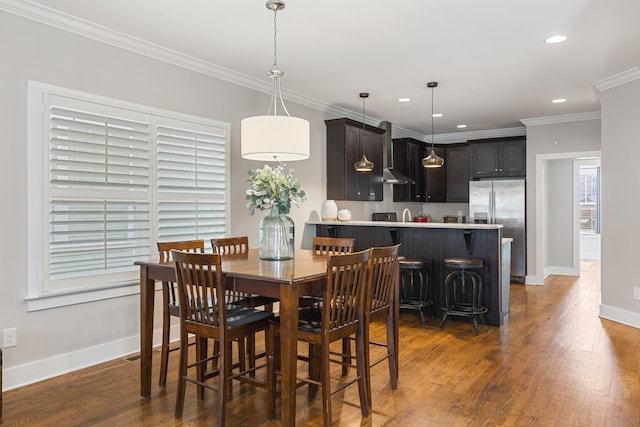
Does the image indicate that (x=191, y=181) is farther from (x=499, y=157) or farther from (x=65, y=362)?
(x=499, y=157)

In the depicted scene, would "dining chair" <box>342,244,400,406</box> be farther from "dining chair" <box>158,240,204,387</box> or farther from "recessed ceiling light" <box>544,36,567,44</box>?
"recessed ceiling light" <box>544,36,567,44</box>

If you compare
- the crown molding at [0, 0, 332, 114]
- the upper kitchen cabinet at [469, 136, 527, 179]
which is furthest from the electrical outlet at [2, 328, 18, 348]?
the upper kitchen cabinet at [469, 136, 527, 179]

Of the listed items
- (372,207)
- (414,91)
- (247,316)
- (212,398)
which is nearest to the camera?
(247,316)

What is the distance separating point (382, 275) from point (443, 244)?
243 centimetres

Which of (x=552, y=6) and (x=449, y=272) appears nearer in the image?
(x=552, y=6)

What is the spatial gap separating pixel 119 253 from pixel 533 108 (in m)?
5.61

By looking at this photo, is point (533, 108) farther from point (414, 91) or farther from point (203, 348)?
point (203, 348)

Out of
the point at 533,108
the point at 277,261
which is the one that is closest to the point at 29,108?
the point at 277,261

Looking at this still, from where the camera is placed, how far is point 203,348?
3.05 m

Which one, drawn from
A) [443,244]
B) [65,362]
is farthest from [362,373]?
[443,244]

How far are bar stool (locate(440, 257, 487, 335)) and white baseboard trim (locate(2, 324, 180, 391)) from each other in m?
2.95

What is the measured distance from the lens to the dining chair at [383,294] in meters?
2.78

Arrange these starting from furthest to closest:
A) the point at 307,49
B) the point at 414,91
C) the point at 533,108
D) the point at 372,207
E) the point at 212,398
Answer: the point at 372,207 → the point at 533,108 → the point at 414,91 → the point at 307,49 → the point at 212,398

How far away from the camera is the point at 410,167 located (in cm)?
801
